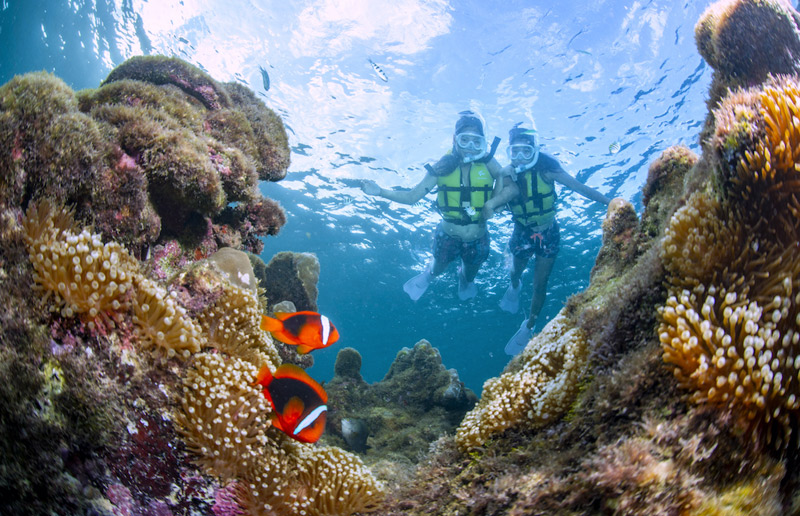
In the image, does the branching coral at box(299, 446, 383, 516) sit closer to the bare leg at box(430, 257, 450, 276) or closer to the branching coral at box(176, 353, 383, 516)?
the branching coral at box(176, 353, 383, 516)

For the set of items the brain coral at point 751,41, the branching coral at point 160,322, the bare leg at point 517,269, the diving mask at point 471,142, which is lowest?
the branching coral at point 160,322

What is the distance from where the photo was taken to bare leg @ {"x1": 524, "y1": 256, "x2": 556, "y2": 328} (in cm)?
1184

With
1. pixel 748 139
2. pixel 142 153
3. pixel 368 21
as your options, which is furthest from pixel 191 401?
pixel 368 21

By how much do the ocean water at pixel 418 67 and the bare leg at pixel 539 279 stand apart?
5118mm

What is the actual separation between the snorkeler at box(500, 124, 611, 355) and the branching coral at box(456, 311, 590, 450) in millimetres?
7884

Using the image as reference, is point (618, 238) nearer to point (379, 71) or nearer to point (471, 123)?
point (471, 123)

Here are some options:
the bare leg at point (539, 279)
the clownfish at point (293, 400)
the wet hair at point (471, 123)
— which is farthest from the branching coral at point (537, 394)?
the bare leg at point (539, 279)

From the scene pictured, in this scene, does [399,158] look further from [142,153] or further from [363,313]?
[363,313]

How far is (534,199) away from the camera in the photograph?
10.8m

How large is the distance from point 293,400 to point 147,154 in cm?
247

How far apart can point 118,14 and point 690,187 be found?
66.6ft

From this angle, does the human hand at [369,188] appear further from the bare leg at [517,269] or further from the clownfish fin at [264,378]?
the clownfish fin at [264,378]

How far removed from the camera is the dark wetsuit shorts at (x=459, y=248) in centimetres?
1256

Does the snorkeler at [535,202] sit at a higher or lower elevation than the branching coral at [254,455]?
higher
